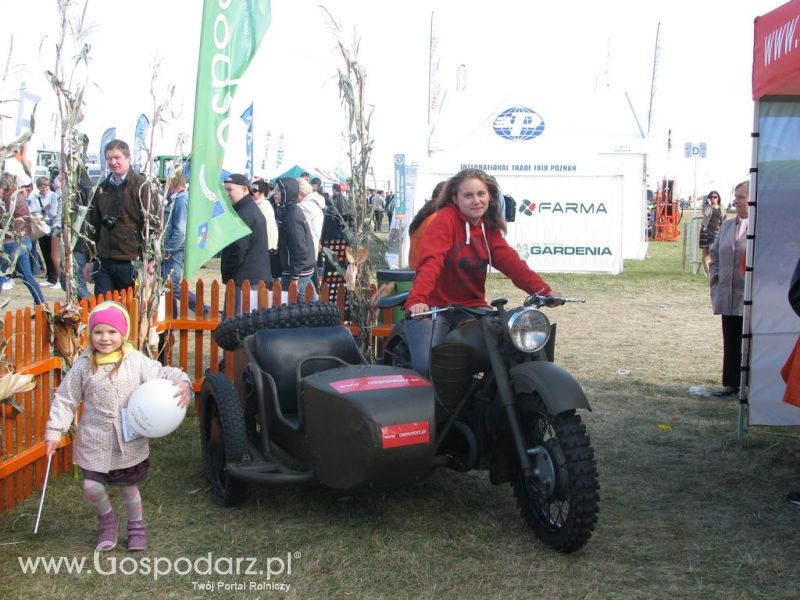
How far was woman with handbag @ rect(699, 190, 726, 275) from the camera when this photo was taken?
16.7 metres

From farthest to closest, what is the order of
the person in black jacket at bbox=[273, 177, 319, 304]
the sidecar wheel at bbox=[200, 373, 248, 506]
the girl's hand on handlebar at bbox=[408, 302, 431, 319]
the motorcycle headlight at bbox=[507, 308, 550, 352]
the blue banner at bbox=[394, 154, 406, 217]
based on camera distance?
the blue banner at bbox=[394, 154, 406, 217] → the person in black jacket at bbox=[273, 177, 319, 304] → the sidecar wheel at bbox=[200, 373, 248, 506] → the girl's hand on handlebar at bbox=[408, 302, 431, 319] → the motorcycle headlight at bbox=[507, 308, 550, 352]

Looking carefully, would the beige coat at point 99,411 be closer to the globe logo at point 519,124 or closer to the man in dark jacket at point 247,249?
the man in dark jacket at point 247,249

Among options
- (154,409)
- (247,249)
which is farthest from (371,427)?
(247,249)

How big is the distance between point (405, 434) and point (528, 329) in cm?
73

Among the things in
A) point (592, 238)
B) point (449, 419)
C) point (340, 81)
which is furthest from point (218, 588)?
point (592, 238)

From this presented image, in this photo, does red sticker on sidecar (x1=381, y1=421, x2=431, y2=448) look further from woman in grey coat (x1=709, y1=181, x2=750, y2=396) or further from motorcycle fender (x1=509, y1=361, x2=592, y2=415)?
woman in grey coat (x1=709, y1=181, x2=750, y2=396)

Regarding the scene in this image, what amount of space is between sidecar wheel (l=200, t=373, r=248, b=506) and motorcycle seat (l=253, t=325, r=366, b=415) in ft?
0.82

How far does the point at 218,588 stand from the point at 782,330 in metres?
4.32

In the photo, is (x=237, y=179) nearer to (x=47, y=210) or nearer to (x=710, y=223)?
(x=47, y=210)

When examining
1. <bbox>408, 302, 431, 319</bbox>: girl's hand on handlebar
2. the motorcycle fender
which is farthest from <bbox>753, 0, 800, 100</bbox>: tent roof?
<bbox>408, 302, 431, 319</bbox>: girl's hand on handlebar

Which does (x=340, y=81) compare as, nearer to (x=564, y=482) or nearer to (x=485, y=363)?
(x=485, y=363)

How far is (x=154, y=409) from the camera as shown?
3.90 meters

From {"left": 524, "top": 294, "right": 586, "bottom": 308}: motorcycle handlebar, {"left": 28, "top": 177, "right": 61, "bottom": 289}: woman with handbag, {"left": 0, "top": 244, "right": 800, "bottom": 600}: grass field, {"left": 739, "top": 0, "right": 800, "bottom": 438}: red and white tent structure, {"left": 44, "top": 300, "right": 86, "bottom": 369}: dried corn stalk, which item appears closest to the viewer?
{"left": 0, "top": 244, "right": 800, "bottom": 600}: grass field

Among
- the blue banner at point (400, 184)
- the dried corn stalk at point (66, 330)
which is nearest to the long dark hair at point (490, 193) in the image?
the dried corn stalk at point (66, 330)
